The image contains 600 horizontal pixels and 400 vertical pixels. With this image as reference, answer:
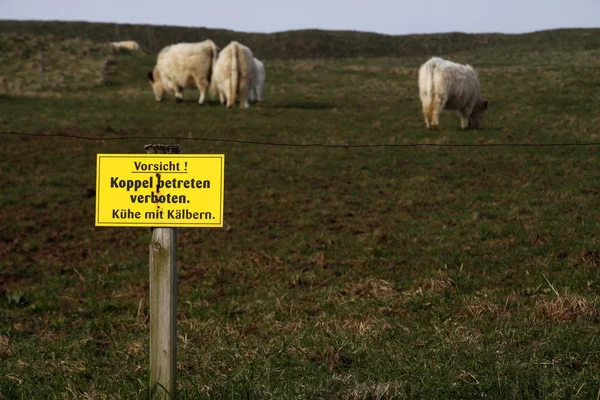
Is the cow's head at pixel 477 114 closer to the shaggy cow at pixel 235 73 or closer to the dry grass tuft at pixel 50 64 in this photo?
the shaggy cow at pixel 235 73

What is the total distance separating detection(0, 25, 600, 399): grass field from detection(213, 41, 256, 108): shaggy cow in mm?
2798

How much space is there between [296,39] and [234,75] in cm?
6030

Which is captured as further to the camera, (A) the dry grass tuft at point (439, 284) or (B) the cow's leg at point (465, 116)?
(B) the cow's leg at point (465, 116)

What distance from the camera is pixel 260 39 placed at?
3221 inches

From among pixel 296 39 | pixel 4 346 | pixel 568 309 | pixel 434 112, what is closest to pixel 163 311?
pixel 4 346

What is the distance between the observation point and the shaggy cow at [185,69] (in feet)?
76.4

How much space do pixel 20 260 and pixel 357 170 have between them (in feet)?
22.4

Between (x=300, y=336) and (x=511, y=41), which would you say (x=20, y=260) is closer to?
(x=300, y=336)

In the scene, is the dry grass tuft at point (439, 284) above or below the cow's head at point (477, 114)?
below

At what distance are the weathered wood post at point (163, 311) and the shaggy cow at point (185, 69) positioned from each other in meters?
19.8

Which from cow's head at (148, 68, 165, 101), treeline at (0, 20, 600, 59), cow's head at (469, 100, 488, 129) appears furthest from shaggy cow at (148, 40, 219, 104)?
treeline at (0, 20, 600, 59)

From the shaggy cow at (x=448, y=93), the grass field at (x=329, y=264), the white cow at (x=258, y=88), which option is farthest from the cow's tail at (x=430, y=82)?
the white cow at (x=258, y=88)

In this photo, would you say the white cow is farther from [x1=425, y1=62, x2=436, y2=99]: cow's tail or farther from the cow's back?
[x1=425, y1=62, x2=436, y2=99]: cow's tail

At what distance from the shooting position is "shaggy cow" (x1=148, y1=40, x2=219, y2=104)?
23.3 m
